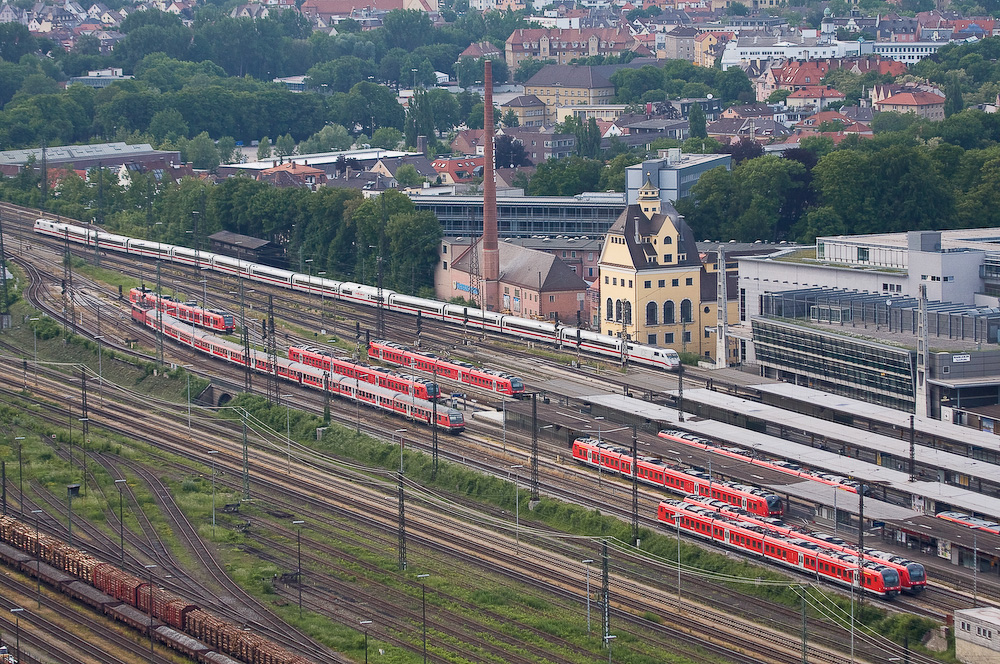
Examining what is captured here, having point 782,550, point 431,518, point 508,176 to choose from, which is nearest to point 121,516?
point 431,518

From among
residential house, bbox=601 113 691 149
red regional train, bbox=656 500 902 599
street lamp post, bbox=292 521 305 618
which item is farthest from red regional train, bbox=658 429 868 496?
residential house, bbox=601 113 691 149

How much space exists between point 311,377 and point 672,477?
93.3ft

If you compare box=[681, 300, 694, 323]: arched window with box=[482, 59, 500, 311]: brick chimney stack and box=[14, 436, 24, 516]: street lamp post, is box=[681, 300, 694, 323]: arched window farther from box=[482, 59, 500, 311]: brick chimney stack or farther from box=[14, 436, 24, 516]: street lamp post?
box=[14, 436, 24, 516]: street lamp post

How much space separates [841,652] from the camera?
59.5m

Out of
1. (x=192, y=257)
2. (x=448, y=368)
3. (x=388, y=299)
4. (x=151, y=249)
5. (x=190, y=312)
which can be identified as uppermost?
(x=151, y=249)

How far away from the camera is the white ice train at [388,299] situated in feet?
341

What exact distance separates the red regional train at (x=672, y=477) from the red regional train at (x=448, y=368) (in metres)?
12.7

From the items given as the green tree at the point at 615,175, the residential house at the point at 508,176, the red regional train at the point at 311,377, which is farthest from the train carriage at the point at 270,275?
the residential house at the point at 508,176

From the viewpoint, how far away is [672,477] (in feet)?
252

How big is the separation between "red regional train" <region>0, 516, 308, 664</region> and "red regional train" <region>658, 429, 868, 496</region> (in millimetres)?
27091

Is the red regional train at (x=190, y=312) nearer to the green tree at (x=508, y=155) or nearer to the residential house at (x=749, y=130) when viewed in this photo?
the green tree at (x=508, y=155)

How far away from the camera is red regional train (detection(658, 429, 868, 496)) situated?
74.1 metres

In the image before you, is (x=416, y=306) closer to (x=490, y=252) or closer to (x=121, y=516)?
(x=490, y=252)

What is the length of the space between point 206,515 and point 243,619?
14.0 metres
